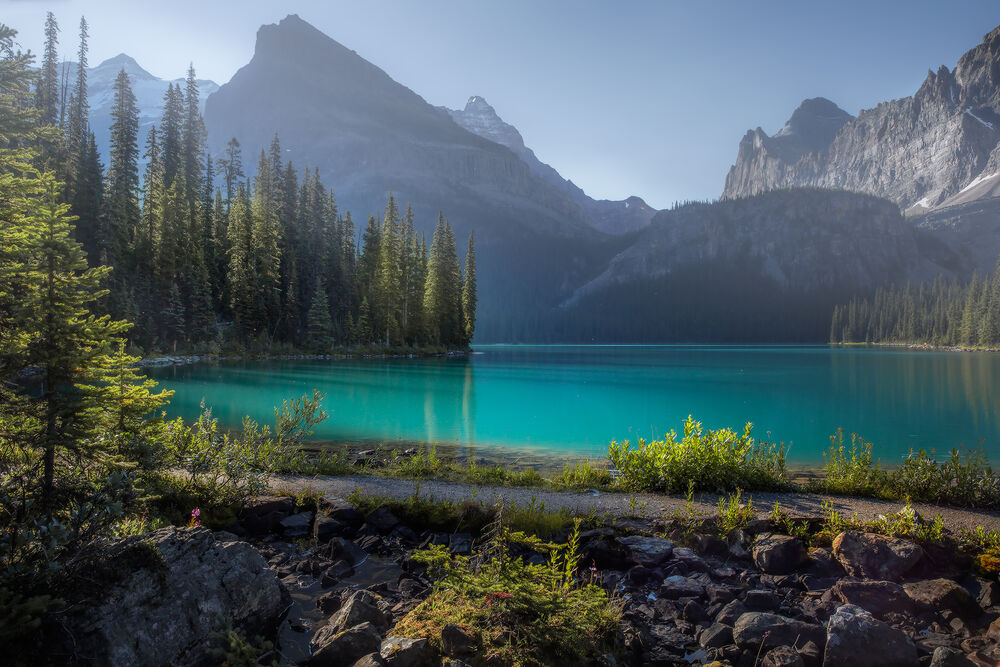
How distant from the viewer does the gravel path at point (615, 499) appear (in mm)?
8133

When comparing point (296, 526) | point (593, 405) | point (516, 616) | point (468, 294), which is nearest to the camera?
point (516, 616)

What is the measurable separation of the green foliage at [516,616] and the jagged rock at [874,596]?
2968mm

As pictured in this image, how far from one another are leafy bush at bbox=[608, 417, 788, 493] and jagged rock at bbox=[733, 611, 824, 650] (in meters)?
5.07

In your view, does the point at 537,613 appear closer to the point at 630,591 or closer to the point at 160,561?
the point at 630,591

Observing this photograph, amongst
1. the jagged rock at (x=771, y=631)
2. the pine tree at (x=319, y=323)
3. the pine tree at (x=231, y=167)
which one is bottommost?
the jagged rock at (x=771, y=631)

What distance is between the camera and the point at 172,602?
4152mm

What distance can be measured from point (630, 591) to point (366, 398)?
25099mm

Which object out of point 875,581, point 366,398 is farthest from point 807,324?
point 875,581

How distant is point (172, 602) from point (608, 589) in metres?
4.70

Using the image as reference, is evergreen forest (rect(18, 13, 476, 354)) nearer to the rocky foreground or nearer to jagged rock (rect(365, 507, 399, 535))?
jagged rock (rect(365, 507, 399, 535))

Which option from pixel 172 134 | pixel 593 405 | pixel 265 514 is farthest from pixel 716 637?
pixel 172 134

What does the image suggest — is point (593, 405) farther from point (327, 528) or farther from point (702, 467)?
point (327, 528)

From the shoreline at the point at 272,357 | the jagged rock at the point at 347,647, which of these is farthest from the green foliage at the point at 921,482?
the shoreline at the point at 272,357

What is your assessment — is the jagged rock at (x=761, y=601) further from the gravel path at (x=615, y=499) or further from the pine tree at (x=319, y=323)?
the pine tree at (x=319, y=323)
